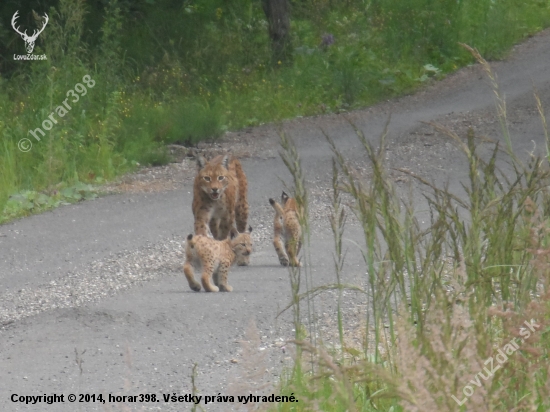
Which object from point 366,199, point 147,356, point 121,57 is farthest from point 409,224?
point 121,57

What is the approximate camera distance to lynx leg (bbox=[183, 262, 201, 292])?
292 inches

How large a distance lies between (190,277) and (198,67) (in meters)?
10.2

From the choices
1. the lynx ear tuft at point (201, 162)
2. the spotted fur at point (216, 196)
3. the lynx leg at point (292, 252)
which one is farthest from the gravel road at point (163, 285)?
the lynx ear tuft at point (201, 162)

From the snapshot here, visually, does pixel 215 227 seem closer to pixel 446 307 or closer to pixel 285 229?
pixel 285 229

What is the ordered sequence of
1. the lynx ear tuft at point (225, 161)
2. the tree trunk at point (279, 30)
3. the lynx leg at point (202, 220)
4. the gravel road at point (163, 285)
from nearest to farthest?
the gravel road at point (163, 285) → the lynx leg at point (202, 220) → the lynx ear tuft at point (225, 161) → the tree trunk at point (279, 30)

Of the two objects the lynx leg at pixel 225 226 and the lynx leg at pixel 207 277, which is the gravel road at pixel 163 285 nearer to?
the lynx leg at pixel 207 277

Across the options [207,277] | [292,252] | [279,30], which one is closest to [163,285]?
[207,277]

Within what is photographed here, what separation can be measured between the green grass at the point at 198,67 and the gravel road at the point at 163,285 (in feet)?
2.12

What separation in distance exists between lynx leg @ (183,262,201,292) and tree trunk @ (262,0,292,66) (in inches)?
406

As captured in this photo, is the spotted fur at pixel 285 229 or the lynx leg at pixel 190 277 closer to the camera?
the lynx leg at pixel 190 277

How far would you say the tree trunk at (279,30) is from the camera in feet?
57.1

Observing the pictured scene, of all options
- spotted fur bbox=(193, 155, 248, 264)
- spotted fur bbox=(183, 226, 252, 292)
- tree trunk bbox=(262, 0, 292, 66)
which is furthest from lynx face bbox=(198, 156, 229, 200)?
tree trunk bbox=(262, 0, 292, 66)

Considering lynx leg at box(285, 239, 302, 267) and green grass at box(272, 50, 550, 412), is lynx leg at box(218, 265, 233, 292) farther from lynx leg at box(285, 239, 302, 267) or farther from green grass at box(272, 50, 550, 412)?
green grass at box(272, 50, 550, 412)

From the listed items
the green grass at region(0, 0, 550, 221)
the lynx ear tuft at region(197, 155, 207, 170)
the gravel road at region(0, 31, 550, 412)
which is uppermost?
the green grass at region(0, 0, 550, 221)
